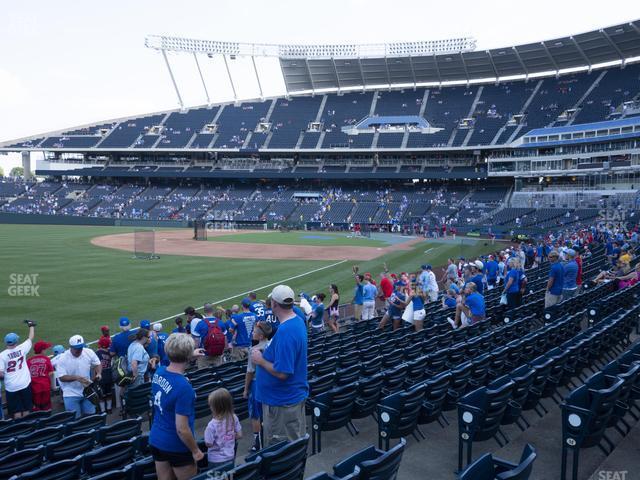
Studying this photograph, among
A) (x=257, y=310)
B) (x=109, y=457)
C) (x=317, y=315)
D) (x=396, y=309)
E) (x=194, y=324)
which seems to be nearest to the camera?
(x=109, y=457)

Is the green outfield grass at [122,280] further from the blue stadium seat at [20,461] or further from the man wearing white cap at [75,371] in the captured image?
the blue stadium seat at [20,461]

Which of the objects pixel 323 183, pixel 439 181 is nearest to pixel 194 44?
pixel 323 183

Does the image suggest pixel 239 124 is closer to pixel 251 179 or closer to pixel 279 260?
pixel 251 179

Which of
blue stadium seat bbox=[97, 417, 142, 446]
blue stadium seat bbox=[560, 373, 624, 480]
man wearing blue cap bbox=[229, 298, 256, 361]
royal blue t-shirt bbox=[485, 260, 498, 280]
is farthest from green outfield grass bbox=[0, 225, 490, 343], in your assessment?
blue stadium seat bbox=[560, 373, 624, 480]

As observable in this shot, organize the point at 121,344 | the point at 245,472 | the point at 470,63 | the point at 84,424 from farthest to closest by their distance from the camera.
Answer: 1. the point at 470,63
2. the point at 121,344
3. the point at 84,424
4. the point at 245,472

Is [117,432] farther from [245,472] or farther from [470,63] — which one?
[470,63]

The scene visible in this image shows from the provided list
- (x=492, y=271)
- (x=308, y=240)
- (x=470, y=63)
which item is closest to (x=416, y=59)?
(x=470, y=63)

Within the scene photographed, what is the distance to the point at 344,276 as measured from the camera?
27.3 meters

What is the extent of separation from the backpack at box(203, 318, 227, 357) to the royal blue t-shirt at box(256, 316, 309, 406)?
592 centimetres

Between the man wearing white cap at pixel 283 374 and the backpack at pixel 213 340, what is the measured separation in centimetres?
590

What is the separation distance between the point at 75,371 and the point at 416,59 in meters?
74.4

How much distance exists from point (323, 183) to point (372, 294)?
6327 cm

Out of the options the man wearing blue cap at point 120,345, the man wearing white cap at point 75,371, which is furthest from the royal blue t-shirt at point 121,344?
the man wearing white cap at point 75,371

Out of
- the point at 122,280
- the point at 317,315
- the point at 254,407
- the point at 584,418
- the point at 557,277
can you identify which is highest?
the point at 584,418
